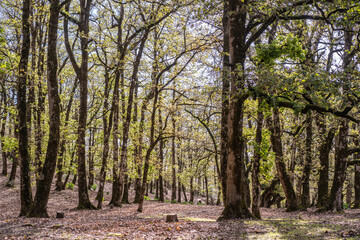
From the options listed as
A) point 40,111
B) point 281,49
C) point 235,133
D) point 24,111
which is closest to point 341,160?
point 235,133

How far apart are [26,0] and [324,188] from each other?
17.0 meters

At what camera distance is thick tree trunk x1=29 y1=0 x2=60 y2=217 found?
10.4 m

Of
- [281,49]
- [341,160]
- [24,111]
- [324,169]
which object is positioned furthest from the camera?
[324,169]

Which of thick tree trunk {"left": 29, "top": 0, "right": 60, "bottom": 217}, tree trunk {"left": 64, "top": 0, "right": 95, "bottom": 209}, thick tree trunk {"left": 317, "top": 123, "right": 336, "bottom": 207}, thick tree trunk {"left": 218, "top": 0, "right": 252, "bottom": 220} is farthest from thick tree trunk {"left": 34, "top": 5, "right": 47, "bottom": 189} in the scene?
thick tree trunk {"left": 317, "top": 123, "right": 336, "bottom": 207}

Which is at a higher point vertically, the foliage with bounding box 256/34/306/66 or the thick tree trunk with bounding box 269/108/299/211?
the foliage with bounding box 256/34/306/66

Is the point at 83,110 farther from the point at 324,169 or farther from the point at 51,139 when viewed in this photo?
the point at 324,169

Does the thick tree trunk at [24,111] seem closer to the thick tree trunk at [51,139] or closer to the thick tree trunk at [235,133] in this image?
the thick tree trunk at [51,139]

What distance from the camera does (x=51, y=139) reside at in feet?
34.8

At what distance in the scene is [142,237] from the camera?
7379mm

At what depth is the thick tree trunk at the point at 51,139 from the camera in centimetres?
1038

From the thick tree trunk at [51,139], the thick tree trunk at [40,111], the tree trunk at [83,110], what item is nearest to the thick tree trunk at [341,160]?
the thick tree trunk at [51,139]

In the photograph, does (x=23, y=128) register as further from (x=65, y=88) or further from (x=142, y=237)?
(x=65, y=88)

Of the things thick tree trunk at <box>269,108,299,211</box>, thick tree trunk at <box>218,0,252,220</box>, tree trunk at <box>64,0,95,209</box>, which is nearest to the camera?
thick tree trunk at <box>218,0,252,220</box>

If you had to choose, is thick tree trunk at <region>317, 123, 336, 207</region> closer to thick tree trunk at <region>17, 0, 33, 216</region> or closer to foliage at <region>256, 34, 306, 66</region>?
foliage at <region>256, 34, 306, 66</region>
